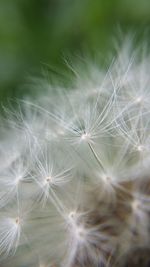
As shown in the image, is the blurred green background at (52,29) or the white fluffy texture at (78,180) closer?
the white fluffy texture at (78,180)

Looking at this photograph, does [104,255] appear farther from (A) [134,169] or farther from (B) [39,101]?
(B) [39,101]

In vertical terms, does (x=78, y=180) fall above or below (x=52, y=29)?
below

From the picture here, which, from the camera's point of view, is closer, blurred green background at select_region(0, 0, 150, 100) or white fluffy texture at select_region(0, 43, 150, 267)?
white fluffy texture at select_region(0, 43, 150, 267)

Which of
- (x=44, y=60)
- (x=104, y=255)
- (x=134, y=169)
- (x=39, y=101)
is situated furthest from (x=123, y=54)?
(x=104, y=255)

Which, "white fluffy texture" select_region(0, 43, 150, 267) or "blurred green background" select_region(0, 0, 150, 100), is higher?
"blurred green background" select_region(0, 0, 150, 100)

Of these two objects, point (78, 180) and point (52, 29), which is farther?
point (52, 29)
